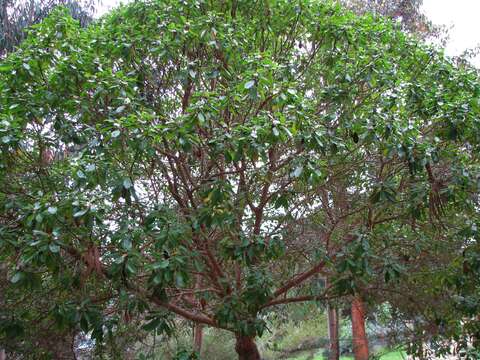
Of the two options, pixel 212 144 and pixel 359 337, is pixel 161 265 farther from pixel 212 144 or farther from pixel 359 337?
pixel 359 337

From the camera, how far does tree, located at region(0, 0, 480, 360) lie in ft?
11.9

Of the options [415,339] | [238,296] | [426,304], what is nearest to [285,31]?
[238,296]

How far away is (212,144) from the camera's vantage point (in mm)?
3789

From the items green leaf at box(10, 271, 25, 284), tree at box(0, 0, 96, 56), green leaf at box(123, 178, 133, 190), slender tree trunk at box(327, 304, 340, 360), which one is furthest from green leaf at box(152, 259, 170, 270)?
slender tree trunk at box(327, 304, 340, 360)

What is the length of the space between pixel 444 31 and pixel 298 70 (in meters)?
7.33

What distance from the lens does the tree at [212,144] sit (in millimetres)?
3639

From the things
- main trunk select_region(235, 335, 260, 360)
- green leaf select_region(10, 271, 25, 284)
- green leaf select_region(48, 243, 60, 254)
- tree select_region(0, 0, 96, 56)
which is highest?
tree select_region(0, 0, 96, 56)

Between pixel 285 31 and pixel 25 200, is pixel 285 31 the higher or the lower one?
the higher one

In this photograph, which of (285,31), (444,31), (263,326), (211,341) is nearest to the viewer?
(263,326)

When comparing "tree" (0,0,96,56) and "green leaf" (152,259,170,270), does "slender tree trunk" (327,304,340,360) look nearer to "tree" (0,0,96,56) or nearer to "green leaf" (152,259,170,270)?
"green leaf" (152,259,170,270)

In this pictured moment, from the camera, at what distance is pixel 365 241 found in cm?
408

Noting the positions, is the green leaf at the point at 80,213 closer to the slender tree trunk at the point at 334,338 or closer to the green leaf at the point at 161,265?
the green leaf at the point at 161,265

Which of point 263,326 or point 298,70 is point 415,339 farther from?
point 298,70

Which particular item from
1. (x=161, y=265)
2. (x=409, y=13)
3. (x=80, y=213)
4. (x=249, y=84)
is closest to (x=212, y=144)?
(x=249, y=84)
